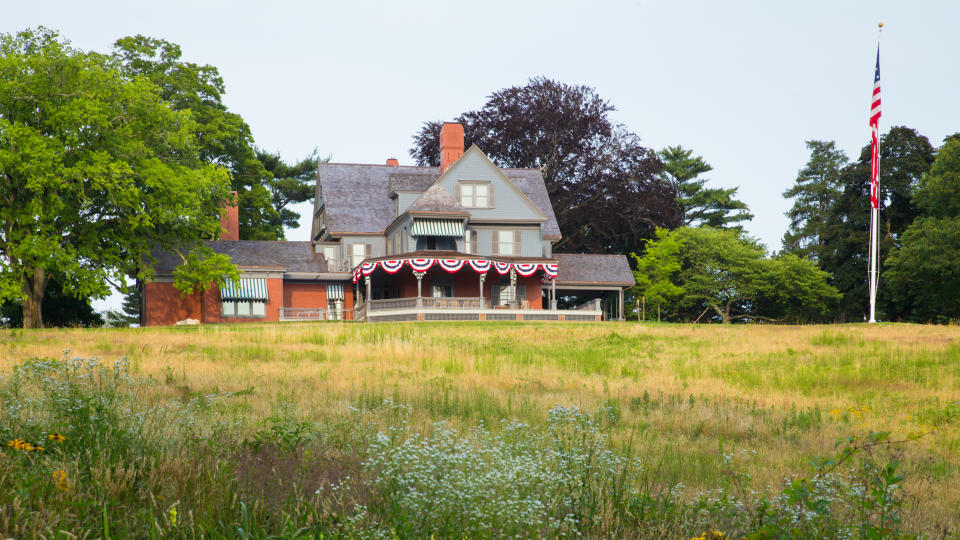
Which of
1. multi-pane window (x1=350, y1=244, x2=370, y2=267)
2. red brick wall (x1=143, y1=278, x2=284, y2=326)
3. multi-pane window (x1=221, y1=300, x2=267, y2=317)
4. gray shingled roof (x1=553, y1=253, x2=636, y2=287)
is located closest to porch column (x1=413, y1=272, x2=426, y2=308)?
multi-pane window (x1=350, y1=244, x2=370, y2=267)

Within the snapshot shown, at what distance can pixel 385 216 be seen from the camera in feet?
156

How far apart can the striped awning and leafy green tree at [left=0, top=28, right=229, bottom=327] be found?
10443mm

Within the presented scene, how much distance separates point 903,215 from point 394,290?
29642 millimetres

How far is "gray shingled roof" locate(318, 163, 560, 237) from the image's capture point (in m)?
46.6

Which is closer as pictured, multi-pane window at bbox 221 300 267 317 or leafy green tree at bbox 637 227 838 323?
multi-pane window at bbox 221 300 267 317

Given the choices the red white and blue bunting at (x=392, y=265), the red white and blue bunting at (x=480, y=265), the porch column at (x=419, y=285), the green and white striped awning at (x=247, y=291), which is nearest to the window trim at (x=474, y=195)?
the red white and blue bunting at (x=480, y=265)

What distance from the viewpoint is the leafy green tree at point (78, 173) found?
1219 inches

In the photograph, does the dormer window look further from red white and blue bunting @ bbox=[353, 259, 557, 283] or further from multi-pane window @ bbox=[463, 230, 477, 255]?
red white and blue bunting @ bbox=[353, 259, 557, 283]

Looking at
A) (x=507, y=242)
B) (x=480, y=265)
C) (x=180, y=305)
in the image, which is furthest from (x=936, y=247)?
(x=180, y=305)

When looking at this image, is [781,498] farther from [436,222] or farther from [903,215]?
[903,215]

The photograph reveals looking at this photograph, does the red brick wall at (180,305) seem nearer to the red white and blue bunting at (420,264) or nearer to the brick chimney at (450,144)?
the red white and blue bunting at (420,264)

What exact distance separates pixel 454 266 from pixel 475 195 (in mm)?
5803

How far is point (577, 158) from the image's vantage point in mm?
58750

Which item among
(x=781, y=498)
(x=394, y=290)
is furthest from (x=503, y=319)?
(x=781, y=498)
